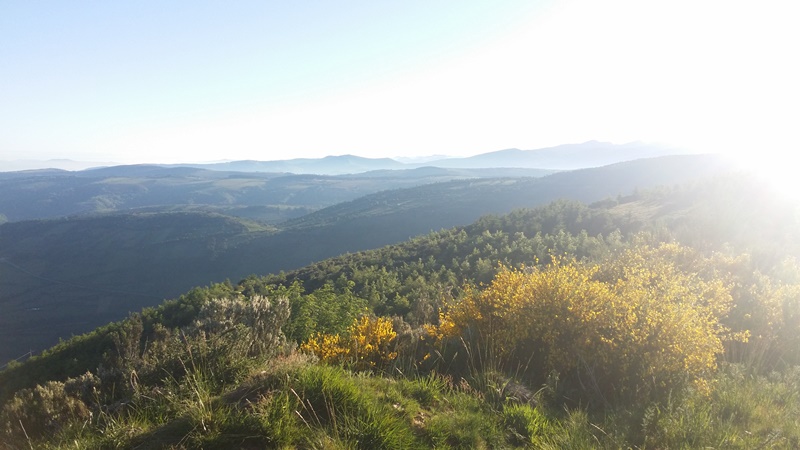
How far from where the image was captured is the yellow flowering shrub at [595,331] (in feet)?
16.0

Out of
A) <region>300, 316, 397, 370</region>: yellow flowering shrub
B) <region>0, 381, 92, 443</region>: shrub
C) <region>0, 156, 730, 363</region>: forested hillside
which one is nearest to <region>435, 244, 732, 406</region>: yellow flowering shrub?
<region>300, 316, 397, 370</region>: yellow flowering shrub

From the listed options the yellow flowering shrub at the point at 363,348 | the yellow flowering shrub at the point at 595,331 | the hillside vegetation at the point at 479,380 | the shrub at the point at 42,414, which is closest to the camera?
the hillside vegetation at the point at 479,380

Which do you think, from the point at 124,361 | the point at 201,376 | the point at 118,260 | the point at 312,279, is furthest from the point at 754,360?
the point at 118,260

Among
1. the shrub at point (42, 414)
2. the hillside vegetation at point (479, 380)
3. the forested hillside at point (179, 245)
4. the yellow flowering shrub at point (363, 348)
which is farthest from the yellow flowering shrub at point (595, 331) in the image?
the forested hillside at point (179, 245)

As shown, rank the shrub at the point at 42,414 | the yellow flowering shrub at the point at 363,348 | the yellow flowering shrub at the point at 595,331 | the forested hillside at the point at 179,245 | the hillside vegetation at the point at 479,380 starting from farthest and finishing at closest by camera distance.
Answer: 1. the forested hillside at the point at 179,245
2. the yellow flowering shrub at the point at 363,348
3. the yellow flowering shrub at the point at 595,331
4. the shrub at the point at 42,414
5. the hillside vegetation at the point at 479,380

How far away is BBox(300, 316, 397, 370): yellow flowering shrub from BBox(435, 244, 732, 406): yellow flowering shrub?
3.52ft

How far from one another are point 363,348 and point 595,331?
127 inches

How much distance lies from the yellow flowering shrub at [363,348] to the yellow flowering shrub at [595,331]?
3.52 feet

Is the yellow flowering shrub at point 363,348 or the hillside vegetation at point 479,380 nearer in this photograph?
the hillside vegetation at point 479,380

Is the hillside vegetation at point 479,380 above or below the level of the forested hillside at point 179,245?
above

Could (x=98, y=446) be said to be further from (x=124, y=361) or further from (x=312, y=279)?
(x=312, y=279)

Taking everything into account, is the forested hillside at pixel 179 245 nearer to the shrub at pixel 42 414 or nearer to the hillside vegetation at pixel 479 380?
the hillside vegetation at pixel 479 380

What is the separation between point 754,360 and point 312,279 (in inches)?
1524

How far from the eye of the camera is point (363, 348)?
5531 millimetres
